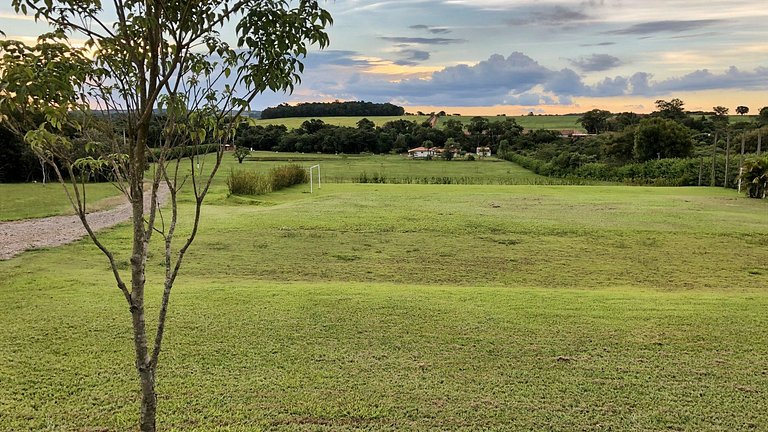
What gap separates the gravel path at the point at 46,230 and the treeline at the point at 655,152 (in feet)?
83.3

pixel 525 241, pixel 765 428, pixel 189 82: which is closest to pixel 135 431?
pixel 189 82

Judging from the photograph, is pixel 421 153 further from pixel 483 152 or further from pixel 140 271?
pixel 140 271

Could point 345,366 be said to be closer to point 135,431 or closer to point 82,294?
point 135,431

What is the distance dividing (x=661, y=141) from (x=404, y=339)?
4649 cm

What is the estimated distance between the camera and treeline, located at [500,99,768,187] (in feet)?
108

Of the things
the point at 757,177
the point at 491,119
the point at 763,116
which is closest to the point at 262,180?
the point at 757,177

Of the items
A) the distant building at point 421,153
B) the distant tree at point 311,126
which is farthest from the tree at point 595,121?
the distant tree at point 311,126

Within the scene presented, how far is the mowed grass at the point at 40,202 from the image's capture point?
15492 millimetres

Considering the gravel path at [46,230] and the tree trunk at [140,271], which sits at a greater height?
the tree trunk at [140,271]

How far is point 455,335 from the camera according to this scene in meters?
5.10

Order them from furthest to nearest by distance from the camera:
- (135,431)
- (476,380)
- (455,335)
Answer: (455,335) → (476,380) → (135,431)

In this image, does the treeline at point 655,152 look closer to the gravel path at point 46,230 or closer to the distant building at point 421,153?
the distant building at point 421,153

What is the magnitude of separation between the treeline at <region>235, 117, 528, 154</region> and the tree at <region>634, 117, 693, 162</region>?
45.2 feet

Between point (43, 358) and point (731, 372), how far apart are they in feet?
16.8
